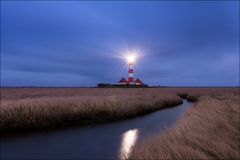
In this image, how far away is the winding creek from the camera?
24.9 feet

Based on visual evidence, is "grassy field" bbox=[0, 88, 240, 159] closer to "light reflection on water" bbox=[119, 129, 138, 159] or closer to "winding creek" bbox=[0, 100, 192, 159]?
"winding creek" bbox=[0, 100, 192, 159]

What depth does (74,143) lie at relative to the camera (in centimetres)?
903

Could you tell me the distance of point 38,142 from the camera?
9016 millimetres

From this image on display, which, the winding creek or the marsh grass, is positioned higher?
the marsh grass

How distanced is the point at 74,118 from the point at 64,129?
1679mm

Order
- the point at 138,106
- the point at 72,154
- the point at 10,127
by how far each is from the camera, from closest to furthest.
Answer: the point at 72,154, the point at 10,127, the point at 138,106

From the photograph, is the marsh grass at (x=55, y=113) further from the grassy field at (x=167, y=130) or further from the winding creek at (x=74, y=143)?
the winding creek at (x=74, y=143)

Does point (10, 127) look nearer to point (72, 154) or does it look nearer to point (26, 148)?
point (26, 148)

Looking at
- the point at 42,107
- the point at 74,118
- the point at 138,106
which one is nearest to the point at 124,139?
the point at 74,118

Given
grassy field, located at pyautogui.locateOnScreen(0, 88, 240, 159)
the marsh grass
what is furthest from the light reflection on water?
the marsh grass

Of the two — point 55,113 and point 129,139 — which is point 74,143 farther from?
point 55,113

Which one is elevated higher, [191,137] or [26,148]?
[191,137]

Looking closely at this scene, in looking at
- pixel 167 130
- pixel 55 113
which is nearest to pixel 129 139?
pixel 167 130

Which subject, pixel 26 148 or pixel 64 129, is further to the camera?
pixel 64 129
